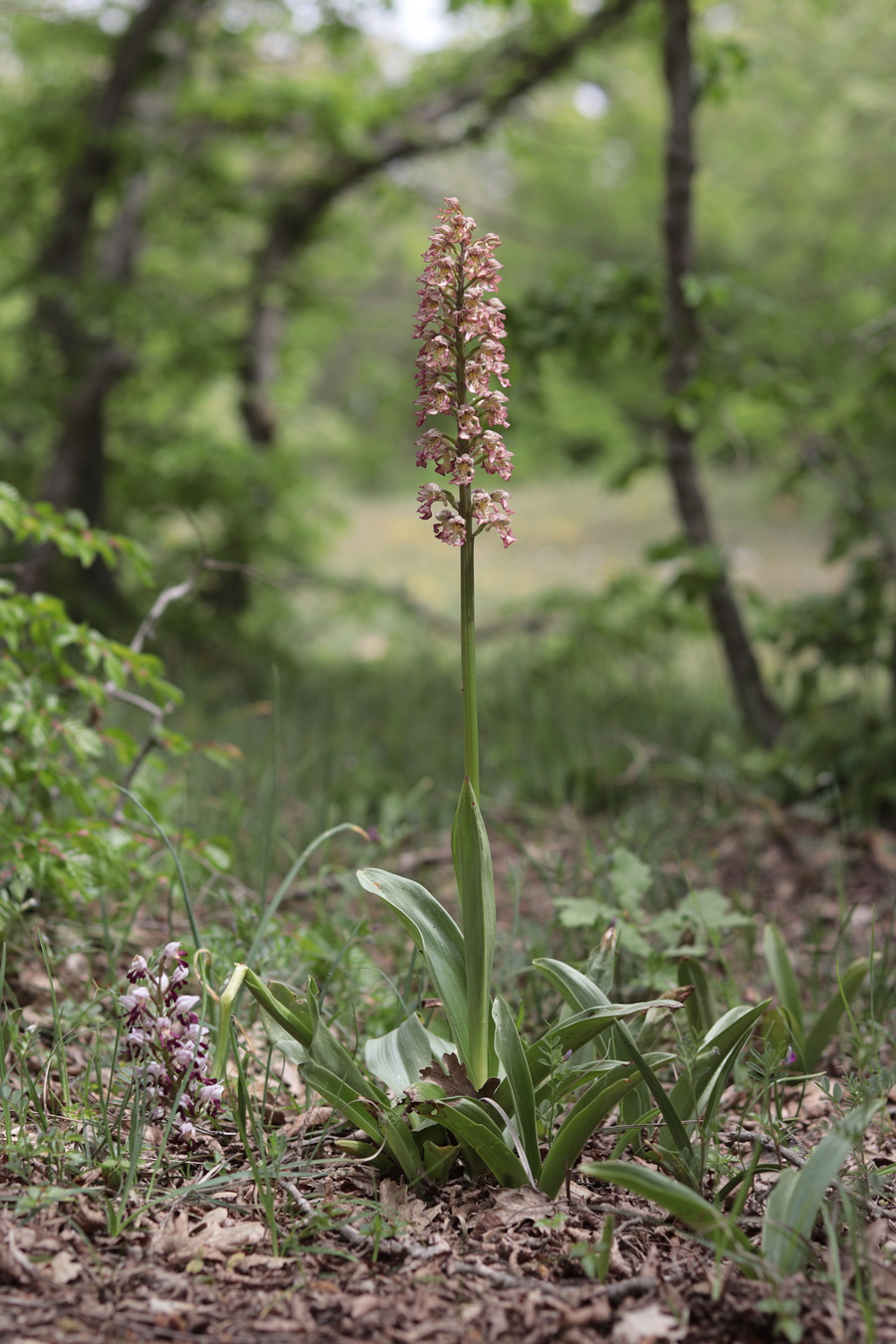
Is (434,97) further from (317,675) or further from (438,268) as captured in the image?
(438,268)

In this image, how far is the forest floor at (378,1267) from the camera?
4.28ft

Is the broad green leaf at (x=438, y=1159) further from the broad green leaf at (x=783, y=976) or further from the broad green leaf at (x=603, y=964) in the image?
the broad green leaf at (x=783, y=976)

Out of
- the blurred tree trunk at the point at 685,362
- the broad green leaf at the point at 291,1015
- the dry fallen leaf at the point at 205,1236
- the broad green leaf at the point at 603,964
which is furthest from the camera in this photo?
the blurred tree trunk at the point at 685,362

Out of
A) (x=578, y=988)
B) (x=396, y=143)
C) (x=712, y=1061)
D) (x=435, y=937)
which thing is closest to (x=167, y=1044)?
(x=435, y=937)

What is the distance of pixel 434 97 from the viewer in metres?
6.81

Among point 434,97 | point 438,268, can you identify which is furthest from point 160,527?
point 438,268

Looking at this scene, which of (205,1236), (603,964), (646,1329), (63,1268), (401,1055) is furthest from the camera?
(603,964)

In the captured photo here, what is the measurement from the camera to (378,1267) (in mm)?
1458

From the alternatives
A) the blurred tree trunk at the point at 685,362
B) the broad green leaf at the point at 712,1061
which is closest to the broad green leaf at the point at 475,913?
the broad green leaf at the point at 712,1061

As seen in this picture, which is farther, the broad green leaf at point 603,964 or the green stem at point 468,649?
the broad green leaf at point 603,964

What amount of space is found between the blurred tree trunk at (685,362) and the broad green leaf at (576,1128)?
2846mm

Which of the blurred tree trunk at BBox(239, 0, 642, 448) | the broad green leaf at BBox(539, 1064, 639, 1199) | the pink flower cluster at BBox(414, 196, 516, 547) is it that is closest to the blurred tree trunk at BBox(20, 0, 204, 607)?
the blurred tree trunk at BBox(239, 0, 642, 448)

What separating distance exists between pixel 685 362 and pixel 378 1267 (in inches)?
146

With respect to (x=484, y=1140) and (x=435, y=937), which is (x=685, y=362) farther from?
(x=484, y=1140)
